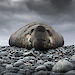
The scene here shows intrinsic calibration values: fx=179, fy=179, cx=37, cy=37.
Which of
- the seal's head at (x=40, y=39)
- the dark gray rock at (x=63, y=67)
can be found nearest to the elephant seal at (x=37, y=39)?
the seal's head at (x=40, y=39)

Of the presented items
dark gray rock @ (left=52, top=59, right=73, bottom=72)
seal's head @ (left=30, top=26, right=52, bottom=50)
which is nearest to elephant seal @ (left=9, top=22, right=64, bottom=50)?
seal's head @ (left=30, top=26, right=52, bottom=50)

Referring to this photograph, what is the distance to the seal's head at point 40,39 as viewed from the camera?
690cm

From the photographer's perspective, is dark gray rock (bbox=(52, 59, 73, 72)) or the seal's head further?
the seal's head

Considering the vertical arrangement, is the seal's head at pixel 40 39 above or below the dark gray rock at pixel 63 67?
above

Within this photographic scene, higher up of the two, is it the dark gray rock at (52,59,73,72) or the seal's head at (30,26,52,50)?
the seal's head at (30,26,52,50)

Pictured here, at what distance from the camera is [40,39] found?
6918 mm

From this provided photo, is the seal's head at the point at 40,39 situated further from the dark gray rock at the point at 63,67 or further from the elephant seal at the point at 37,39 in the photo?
the dark gray rock at the point at 63,67

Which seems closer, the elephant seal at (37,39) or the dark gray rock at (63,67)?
the dark gray rock at (63,67)

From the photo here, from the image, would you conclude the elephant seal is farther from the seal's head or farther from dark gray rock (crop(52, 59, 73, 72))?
dark gray rock (crop(52, 59, 73, 72))

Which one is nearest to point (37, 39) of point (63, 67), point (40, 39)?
point (40, 39)

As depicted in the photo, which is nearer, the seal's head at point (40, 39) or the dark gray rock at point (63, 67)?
the dark gray rock at point (63, 67)

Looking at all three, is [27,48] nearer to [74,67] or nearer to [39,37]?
[39,37]

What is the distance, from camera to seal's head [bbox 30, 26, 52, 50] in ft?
22.6

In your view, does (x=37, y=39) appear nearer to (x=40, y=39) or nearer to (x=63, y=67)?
(x=40, y=39)
